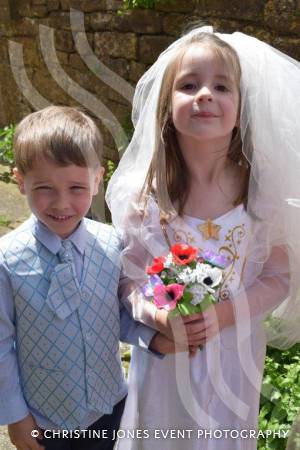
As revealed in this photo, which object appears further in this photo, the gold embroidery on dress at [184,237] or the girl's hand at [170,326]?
the gold embroidery on dress at [184,237]

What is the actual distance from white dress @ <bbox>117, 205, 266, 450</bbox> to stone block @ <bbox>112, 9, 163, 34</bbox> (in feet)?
8.56

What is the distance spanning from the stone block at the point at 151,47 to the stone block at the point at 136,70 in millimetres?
43

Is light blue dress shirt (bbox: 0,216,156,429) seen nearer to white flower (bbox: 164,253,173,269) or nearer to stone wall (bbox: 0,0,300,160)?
white flower (bbox: 164,253,173,269)

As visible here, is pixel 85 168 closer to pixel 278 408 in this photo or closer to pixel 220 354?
pixel 220 354

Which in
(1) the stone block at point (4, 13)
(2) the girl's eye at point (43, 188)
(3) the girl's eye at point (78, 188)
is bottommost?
(3) the girl's eye at point (78, 188)

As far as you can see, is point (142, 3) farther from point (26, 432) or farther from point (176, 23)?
point (26, 432)

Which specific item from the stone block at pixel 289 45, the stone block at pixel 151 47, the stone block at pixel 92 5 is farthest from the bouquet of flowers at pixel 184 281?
the stone block at pixel 92 5

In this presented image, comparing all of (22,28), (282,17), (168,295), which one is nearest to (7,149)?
(22,28)

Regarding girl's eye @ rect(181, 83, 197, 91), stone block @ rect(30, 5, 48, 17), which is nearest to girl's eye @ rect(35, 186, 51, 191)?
girl's eye @ rect(181, 83, 197, 91)

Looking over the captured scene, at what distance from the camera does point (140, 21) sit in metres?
4.07

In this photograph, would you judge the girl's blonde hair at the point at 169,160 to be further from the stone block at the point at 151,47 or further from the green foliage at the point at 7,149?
the green foliage at the point at 7,149

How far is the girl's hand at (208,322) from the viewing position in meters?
1.56

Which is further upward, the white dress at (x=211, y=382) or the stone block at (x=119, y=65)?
the stone block at (x=119, y=65)

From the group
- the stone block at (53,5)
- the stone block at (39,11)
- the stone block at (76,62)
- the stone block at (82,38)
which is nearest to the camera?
the stone block at (82,38)
